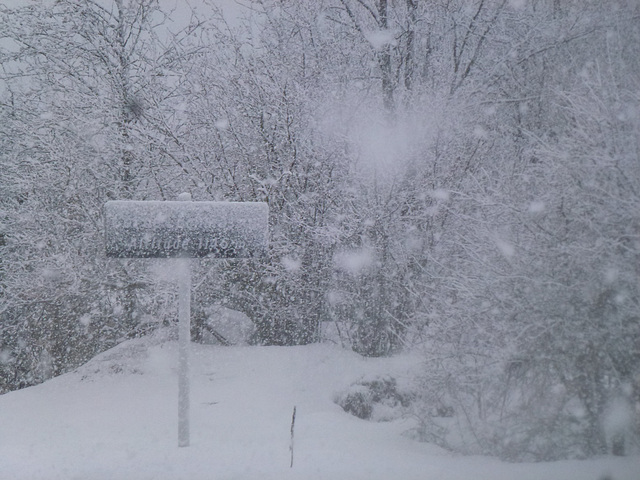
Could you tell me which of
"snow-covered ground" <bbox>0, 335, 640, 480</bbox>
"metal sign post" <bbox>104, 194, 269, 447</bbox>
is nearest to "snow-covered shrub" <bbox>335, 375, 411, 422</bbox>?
"snow-covered ground" <bbox>0, 335, 640, 480</bbox>

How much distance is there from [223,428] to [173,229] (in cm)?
212

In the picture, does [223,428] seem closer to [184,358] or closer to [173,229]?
[184,358]

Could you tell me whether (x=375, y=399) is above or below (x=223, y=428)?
above

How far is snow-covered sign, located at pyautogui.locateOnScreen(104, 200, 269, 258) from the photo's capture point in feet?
14.2

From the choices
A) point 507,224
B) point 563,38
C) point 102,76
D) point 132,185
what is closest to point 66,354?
point 132,185

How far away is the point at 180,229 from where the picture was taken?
171 inches

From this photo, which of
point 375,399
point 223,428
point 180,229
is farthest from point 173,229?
point 375,399

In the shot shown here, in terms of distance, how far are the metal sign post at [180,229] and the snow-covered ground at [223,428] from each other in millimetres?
1582

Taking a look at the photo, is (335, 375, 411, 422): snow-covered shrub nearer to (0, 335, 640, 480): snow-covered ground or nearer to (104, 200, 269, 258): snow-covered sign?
(0, 335, 640, 480): snow-covered ground

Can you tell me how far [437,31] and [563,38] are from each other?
1.77m

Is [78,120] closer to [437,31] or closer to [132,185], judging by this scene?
[132,185]

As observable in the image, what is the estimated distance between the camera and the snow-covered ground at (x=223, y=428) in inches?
161

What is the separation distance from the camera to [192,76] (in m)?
8.64

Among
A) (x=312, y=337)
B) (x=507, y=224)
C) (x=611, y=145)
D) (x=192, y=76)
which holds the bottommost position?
(x=312, y=337)
